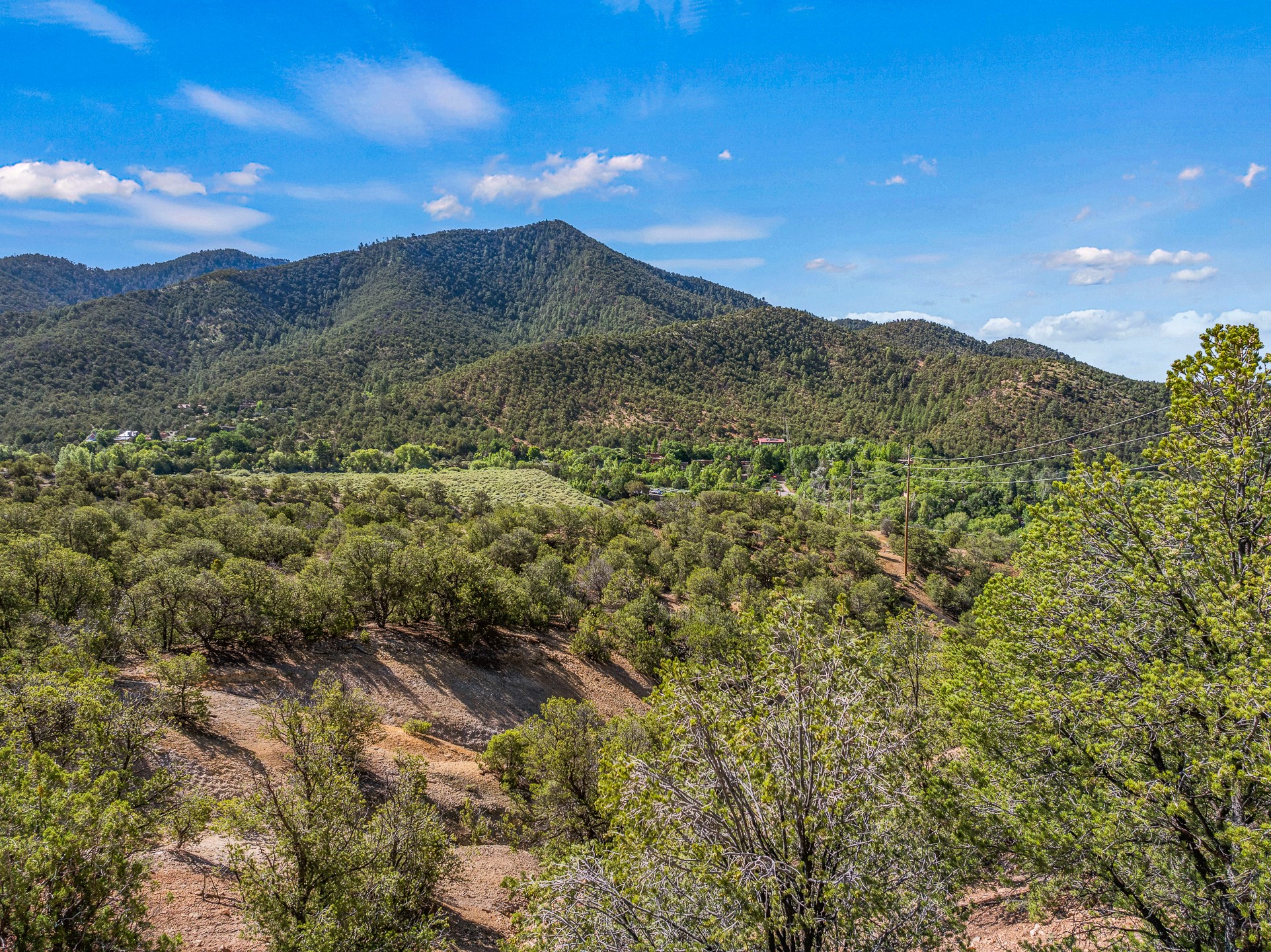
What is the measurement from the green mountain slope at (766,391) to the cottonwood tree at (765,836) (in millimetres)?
108591

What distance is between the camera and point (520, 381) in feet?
423

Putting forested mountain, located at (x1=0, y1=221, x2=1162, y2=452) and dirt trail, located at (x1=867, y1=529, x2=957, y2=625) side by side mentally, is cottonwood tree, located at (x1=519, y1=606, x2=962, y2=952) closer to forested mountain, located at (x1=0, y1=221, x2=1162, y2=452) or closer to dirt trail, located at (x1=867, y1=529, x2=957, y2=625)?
dirt trail, located at (x1=867, y1=529, x2=957, y2=625)

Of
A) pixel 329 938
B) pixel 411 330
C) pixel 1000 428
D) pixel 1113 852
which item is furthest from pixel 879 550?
pixel 411 330

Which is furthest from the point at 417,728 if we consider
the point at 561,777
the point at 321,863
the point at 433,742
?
the point at 321,863

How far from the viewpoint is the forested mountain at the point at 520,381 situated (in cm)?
10825

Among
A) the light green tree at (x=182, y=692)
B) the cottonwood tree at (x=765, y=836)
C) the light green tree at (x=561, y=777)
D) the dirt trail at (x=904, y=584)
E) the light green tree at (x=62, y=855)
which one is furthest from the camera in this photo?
the dirt trail at (x=904, y=584)

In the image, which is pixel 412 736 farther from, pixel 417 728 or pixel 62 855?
pixel 62 855

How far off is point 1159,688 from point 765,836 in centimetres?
514

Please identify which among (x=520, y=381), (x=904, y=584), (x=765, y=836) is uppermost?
(x=520, y=381)

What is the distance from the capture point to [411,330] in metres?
174

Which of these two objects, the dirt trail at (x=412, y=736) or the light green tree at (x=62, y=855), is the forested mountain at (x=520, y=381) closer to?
the dirt trail at (x=412, y=736)

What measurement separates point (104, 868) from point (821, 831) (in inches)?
320

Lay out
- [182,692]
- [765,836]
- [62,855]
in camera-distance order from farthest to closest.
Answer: [182,692] → [765,836] → [62,855]

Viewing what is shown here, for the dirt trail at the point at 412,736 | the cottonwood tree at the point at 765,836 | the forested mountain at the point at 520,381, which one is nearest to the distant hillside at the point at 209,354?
the forested mountain at the point at 520,381
